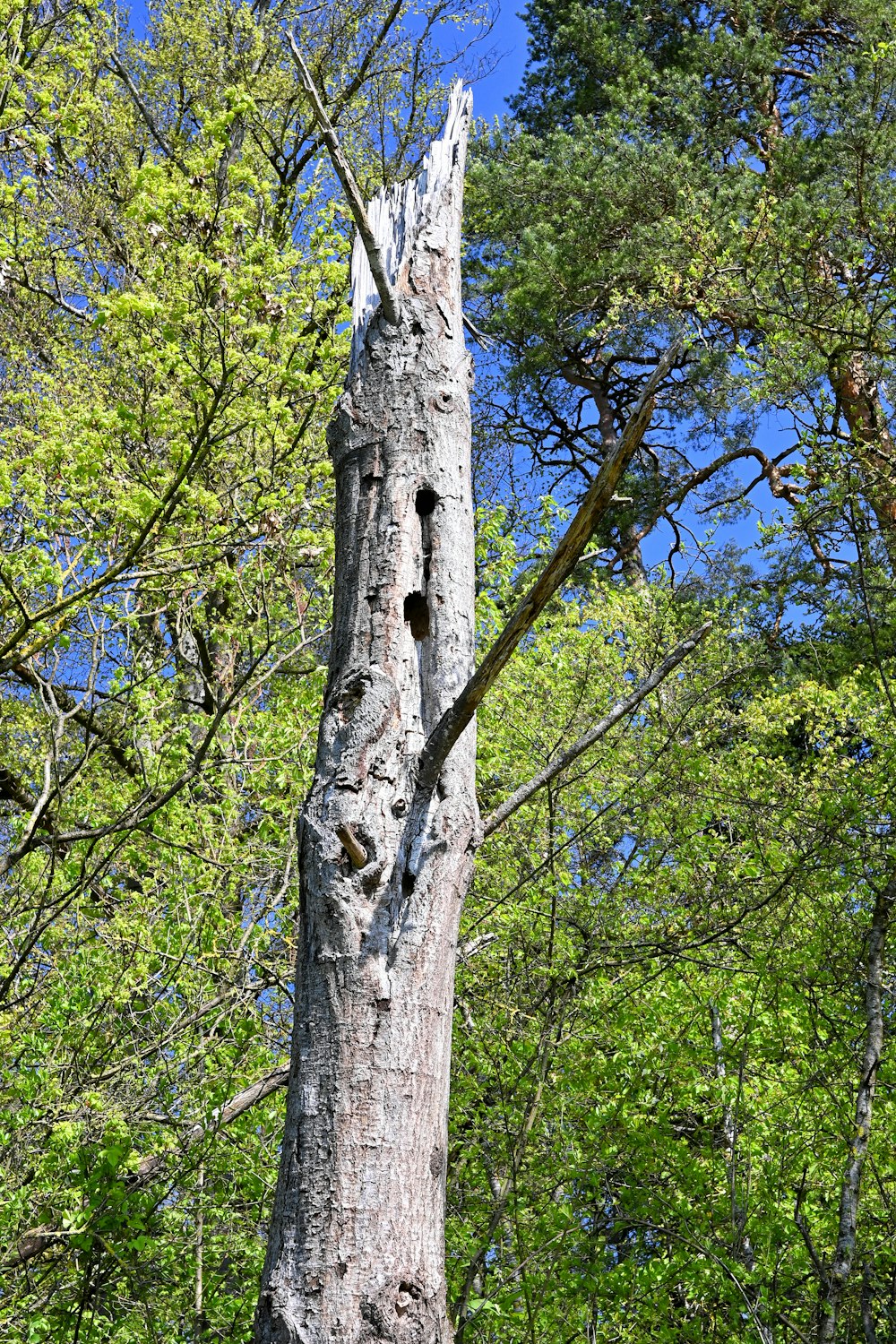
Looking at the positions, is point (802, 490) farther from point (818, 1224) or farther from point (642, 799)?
point (818, 1224)

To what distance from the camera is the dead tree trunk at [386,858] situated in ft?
5.47

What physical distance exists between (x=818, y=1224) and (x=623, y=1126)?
96cm

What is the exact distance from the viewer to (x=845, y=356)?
6.48m

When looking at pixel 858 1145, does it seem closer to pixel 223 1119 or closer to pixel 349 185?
pixel 223 1119

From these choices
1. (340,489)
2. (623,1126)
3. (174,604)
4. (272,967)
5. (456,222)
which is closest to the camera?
(340,489)

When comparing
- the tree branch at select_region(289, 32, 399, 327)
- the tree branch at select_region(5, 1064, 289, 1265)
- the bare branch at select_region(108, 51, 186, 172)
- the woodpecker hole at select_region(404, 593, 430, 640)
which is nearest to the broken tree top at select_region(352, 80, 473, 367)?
the tree branch at select_region(289, 32, 399, 327)

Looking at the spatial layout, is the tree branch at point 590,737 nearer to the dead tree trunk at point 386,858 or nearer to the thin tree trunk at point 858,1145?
the dead tree trunk at point 386,858

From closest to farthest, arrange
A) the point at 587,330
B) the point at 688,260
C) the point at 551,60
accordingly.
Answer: the point at 688,260 → the point at 587,330 → the point at 551,60

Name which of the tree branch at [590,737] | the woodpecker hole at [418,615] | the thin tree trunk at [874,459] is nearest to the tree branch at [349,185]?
the woodpecker hole at [418,615]

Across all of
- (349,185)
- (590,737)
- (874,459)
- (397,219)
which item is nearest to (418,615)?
(590,737)

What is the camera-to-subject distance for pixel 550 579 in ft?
6.02

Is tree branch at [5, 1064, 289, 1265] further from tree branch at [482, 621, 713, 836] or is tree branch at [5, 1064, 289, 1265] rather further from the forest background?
tree branch at [482, 621, 713, 836]

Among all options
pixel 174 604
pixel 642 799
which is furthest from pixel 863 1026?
pixel 174 604

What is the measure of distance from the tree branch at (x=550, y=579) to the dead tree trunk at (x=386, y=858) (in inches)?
4.7
